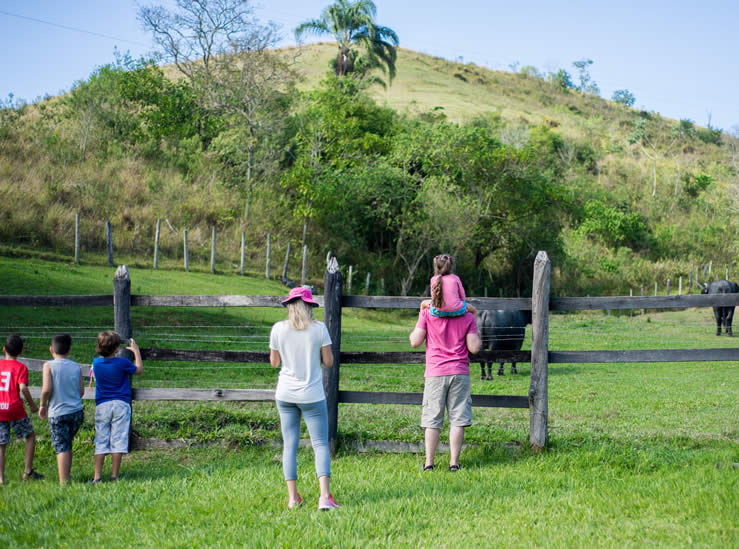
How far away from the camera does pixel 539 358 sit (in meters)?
7.63

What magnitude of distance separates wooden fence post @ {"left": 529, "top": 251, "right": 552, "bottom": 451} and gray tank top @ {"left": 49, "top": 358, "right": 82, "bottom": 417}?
4750mm

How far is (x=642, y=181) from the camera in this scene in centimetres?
6925

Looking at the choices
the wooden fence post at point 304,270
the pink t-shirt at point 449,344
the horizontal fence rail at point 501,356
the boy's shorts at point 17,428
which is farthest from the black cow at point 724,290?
the boy's shorts at point 17,428

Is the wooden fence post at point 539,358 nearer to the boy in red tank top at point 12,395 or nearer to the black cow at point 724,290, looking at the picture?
the boy in red tank top at point 12,395

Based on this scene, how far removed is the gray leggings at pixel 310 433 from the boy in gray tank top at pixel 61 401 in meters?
2.37

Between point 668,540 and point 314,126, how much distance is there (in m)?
37.6

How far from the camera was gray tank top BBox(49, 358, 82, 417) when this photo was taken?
21.9 ft

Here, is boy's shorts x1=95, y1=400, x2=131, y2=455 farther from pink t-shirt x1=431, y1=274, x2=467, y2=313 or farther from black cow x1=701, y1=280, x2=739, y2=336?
black cow x1=701, y1=280, x2=739, y2=336

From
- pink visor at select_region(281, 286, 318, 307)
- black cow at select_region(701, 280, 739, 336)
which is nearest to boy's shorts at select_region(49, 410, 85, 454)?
pink visor at select_region(281, 286, 318, 307)

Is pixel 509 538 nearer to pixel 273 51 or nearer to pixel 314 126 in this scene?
pixel 314 126

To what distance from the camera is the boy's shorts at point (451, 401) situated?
687 cm

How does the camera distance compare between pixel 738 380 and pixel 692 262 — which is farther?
pixel 692 262

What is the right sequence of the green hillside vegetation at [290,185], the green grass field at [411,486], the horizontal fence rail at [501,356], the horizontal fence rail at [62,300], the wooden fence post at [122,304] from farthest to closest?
the green hillside vegetation at [290,185], the horizontal fence rail at [62,300], the wooden fence post at [122,304], the horizontal fence rail at [501,356], the green grass field at [411,486]

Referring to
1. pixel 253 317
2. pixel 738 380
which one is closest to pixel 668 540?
pixel 738 380
